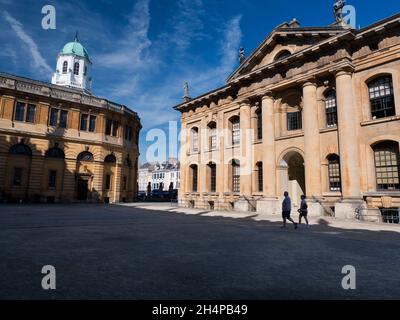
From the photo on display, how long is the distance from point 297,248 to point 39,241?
24.1 feet

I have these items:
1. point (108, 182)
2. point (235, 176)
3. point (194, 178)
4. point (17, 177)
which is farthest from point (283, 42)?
point (17, 177)

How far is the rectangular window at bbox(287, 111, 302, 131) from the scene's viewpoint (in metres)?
21.2

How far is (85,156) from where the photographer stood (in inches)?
1399

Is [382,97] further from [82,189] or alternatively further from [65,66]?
[65,66]

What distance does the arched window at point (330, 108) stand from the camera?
734 inches

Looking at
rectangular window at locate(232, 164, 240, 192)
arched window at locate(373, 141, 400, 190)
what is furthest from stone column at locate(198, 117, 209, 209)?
arched window at locate(373, 141, 400, 190)

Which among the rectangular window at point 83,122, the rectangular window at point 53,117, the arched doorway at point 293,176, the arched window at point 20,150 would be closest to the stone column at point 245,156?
the arched doorway at point 293,176

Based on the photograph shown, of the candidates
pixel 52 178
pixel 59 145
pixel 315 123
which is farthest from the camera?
pixel 59 145

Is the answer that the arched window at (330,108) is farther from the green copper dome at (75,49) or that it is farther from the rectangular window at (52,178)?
the green copper dome at (75,49)

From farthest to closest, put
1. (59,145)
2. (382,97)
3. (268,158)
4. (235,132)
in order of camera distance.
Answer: (59,145), (235,132), (268,158), (382,97)

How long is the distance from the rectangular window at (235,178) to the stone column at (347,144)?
32.3 feet

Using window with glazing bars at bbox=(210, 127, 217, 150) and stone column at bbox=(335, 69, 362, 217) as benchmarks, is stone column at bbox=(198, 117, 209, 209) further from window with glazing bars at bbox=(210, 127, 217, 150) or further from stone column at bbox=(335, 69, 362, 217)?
stone column at bbox=(335, 69, 362, 217)

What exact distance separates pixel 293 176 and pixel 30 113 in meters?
29.8

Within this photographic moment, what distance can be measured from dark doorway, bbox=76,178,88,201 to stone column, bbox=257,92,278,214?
23.7 metres
